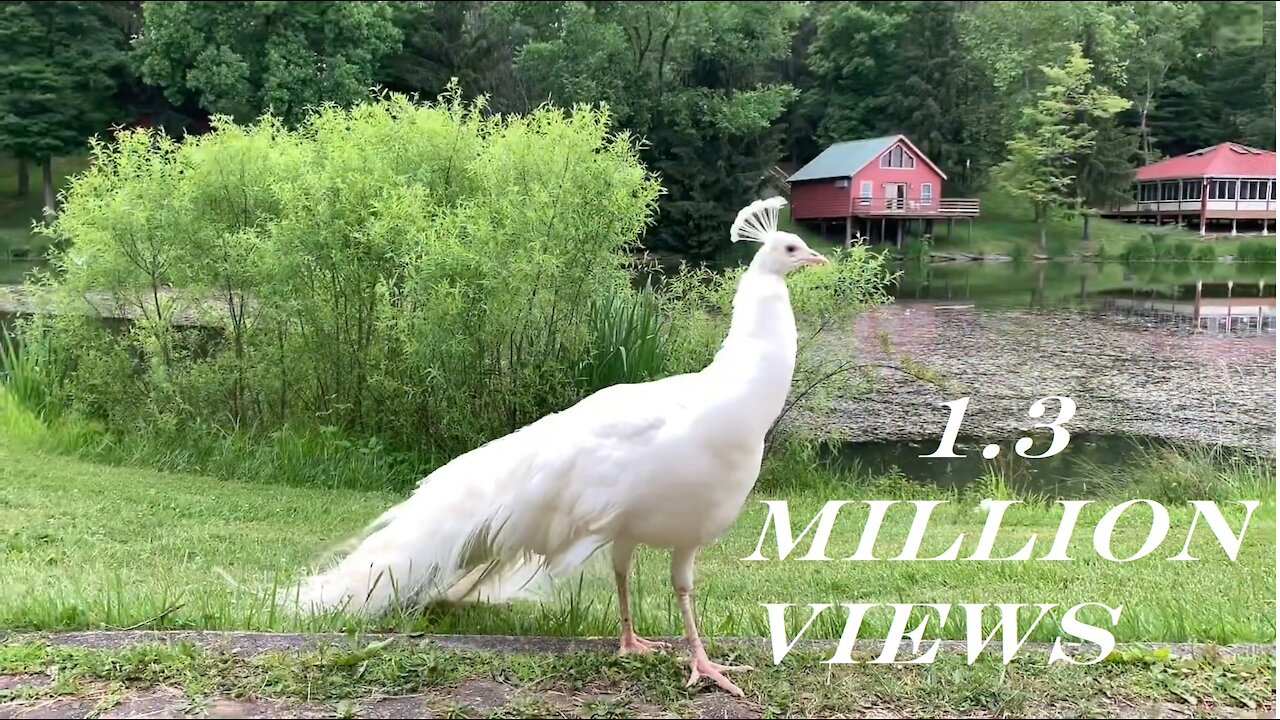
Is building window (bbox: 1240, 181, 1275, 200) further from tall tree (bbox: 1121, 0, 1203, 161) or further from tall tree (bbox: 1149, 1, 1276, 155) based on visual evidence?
tall tree (bbox: 1121, 0, 1203, 161)

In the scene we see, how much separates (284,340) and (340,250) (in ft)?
1.95

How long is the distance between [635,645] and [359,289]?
2.62m

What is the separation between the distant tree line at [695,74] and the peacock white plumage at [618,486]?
3.29 m

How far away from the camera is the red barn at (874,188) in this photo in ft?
19.1

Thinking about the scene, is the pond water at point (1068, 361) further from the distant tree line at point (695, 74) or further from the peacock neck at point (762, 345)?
the peacock neck at point (762, 345)

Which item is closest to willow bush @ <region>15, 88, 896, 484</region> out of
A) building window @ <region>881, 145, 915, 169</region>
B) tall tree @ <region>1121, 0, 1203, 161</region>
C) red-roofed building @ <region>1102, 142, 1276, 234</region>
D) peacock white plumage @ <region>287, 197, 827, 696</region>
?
peacock white plumage @ <region>287, 197, 827, 696</region>

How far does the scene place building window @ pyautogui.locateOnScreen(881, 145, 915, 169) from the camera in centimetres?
652

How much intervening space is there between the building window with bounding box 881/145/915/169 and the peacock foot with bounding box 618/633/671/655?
16.8ft

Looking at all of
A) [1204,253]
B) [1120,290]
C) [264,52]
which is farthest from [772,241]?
[1120,290]

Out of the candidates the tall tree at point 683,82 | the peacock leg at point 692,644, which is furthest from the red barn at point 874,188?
the peacock leg at point 692,644

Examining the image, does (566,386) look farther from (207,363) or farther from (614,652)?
(614,652)

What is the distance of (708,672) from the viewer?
1733 millimetres

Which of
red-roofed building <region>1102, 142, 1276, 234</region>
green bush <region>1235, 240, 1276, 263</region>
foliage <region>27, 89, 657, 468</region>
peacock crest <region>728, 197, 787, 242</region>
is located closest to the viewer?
peacock crest <region>728, 197, 787, 242</region>

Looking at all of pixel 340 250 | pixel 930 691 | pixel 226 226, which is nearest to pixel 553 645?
pixel 930 691
